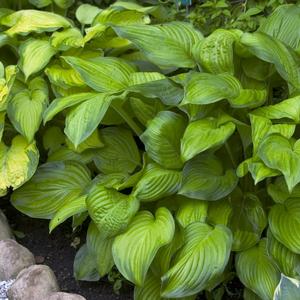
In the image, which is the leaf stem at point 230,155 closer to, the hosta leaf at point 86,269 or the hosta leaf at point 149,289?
the hosta leaf at point 149,289

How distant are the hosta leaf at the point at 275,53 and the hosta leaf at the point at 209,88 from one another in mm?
129

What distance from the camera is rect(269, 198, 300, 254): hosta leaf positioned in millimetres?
2082

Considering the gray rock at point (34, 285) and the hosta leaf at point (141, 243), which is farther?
the gray rock at point (34, 285)

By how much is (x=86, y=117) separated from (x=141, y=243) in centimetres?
48

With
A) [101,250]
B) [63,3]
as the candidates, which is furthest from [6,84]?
[101,250]

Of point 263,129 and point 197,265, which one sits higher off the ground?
point 263,129

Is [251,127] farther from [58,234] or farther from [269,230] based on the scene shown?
[58,234]

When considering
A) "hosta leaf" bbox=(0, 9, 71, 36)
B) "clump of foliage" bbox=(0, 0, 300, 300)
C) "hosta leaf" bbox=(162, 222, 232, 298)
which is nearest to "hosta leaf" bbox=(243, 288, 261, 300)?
"clump of foliage" bbox=(0, 0, 300, 300)

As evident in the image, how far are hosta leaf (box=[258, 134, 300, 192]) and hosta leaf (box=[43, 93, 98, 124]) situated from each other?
0.63 meters

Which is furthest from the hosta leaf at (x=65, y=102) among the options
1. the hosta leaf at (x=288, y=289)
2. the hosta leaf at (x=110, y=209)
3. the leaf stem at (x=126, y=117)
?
the hosta leaf at (x=288, y=289)

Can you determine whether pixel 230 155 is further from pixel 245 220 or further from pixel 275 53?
pixel 275 53

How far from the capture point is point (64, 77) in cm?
259

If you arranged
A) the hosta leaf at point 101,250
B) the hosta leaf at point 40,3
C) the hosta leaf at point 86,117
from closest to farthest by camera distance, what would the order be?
the hosta leaf at point 86,117
the hosta leaf at point 101,250
the hosta leaf at point 40,3

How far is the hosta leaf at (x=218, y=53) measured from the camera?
230cm
